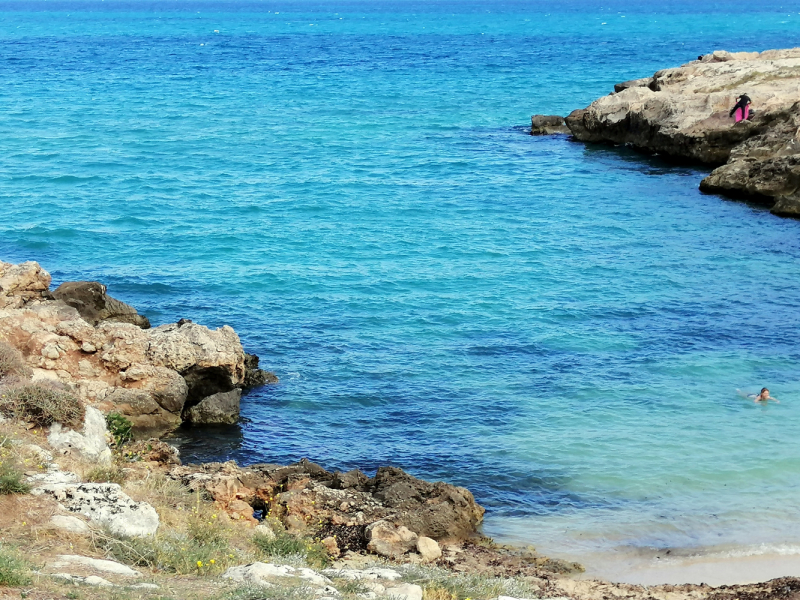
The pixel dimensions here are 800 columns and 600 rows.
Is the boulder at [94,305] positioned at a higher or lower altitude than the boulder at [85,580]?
higher

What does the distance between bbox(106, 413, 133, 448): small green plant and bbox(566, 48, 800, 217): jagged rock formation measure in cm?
2489

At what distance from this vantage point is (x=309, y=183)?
41.3 metres

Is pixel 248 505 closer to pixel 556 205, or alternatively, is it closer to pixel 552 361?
pixel 552 361

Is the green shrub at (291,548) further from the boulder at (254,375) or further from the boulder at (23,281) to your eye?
the boulder at (23,281)

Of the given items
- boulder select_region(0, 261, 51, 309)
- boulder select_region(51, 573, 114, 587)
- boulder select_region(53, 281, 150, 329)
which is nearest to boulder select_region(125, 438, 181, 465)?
boulder select_region(53, 281, 150, 329)

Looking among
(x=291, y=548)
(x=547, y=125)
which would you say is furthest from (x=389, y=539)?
(x=547, y=125)

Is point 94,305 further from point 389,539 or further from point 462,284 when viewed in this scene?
point 389,539

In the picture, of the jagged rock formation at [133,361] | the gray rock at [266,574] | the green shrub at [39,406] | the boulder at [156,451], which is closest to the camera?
the gray rock at [266,574]

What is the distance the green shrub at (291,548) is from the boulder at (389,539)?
819 mm

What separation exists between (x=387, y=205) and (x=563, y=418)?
63.1 ft

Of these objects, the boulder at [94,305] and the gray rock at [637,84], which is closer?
the boulder at [94,305]

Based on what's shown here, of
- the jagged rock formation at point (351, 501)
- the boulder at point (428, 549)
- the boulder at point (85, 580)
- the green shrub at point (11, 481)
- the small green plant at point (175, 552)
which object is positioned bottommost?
the boulder at point (428, 549)

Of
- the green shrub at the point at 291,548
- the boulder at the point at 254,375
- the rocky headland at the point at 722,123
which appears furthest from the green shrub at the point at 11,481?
the rocky headland at the point at 722,123

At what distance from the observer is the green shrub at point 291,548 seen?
1293cm
